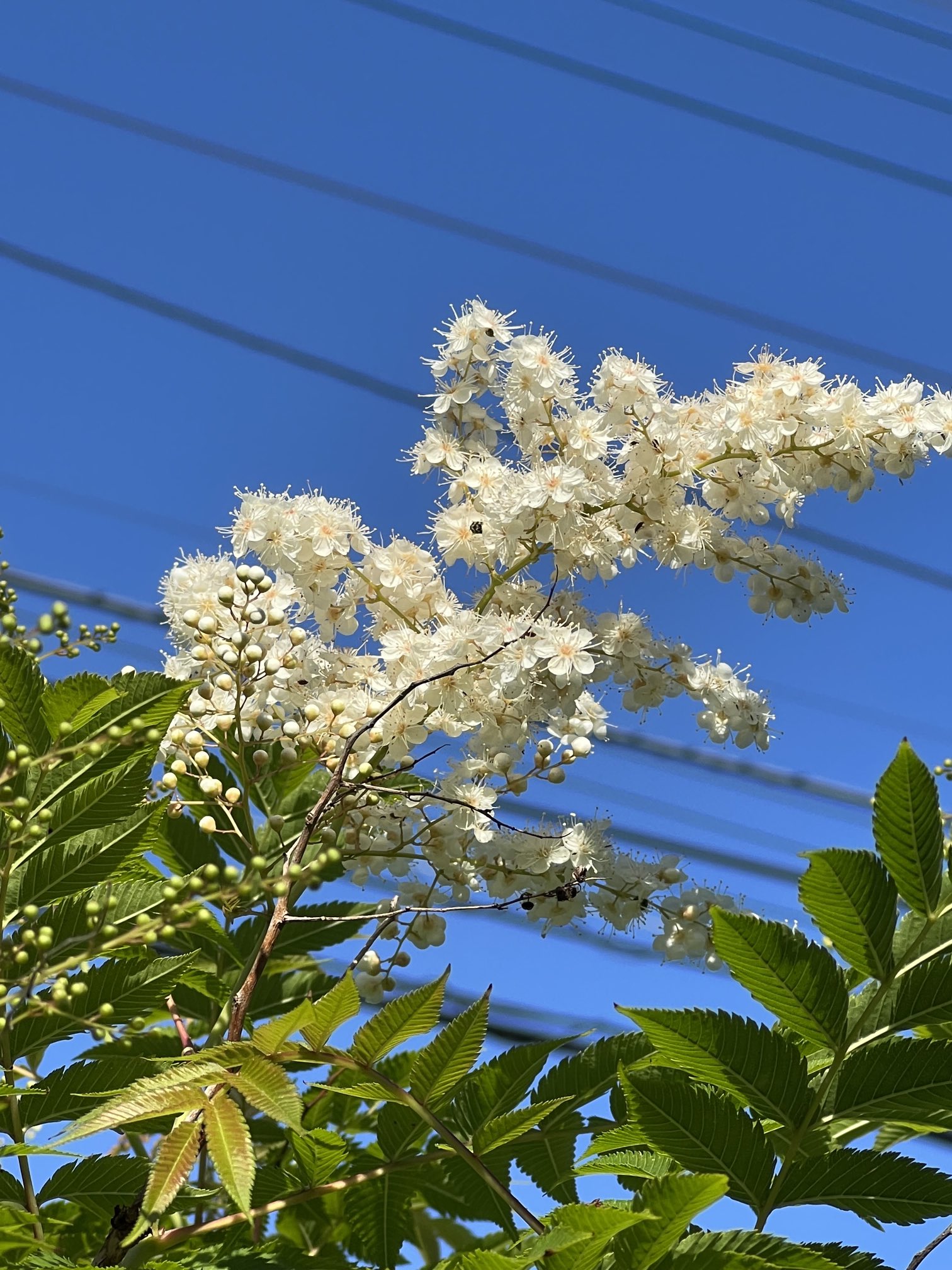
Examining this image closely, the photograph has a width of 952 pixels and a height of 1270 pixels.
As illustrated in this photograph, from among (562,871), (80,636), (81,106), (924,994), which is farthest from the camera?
(81,106)

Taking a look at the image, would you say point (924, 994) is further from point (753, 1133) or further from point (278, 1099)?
point (278, 1099)

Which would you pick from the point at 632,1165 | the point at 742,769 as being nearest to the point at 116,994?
the point at 632,1165

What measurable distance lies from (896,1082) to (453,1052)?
35cm

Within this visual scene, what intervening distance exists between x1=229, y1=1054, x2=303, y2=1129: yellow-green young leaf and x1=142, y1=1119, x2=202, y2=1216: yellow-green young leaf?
46 mm

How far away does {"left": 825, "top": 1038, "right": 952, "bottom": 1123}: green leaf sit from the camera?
95 cm

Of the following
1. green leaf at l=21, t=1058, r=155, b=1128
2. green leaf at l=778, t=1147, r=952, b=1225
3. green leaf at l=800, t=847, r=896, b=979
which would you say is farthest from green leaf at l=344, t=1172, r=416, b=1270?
green leaf at l=800, t=847, r=896, b=979

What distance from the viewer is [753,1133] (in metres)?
0.96

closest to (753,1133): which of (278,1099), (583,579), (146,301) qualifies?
(278,1099)

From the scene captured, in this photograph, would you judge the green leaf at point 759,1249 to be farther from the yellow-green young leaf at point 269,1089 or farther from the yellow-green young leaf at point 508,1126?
the yellow-green young leaf at point 269,1089

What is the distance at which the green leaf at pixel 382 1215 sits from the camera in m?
1.14

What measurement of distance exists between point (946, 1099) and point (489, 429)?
1.13 meters

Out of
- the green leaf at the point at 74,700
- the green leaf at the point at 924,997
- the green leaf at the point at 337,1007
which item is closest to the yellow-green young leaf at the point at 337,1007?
the green leaf at the point at 337,1007

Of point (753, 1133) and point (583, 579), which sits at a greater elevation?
point (583, 579)

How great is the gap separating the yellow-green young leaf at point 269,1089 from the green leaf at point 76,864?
0.27 meters
